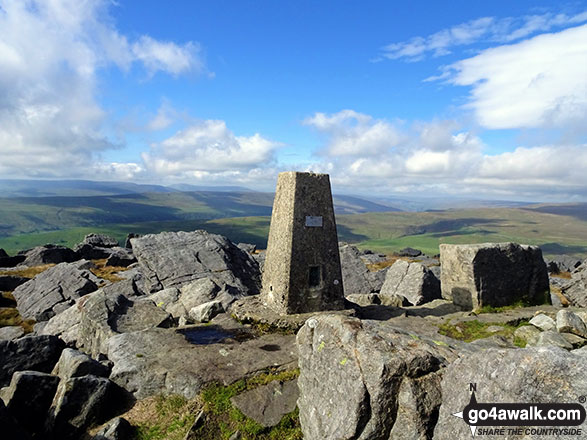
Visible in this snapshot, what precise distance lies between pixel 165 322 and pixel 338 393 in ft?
28.5

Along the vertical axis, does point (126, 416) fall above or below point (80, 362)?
below

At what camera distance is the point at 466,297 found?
15742 mm

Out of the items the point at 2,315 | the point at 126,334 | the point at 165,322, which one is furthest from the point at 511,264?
the point at 2,315

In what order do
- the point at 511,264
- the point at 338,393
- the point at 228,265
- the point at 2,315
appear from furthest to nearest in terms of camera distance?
the point at 228,265
the point at 2,315
the point at 511,264
the point at 338,393

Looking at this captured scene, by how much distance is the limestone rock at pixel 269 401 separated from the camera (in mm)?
8258

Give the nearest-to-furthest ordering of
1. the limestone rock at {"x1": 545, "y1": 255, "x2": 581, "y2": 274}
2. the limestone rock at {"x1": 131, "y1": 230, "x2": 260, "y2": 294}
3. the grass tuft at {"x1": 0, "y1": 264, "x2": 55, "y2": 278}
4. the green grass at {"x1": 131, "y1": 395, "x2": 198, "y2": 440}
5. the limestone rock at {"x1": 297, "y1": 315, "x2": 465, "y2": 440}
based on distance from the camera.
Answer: the limestone rock at {"x1": 297, "y1": 315, "x2": 465, "y2": 440}, the green grass at {"x1": 131, "y1": 395, "x2": 198, "y2": 440}, the limestone rock at {"x1": 131, "y1": 230, "x2": 260, "y2": 294}, the grass tuft at {"x1": 0, "y1": 264, "x2": 55, "y2": 278}, the limestone rock at {"x1": 545, "y1": 255, "x2": 581, "y2": 274}

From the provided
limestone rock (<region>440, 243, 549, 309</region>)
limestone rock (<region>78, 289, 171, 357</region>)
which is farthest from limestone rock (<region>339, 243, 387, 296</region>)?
limestone rock (<region>78, 289, 171, 357</region>)

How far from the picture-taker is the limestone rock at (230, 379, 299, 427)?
325 inches

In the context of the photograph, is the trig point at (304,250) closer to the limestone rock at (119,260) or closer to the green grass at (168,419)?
the green grass at (168,419)

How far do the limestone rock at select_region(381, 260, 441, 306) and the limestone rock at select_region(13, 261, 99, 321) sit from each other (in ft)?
69.0

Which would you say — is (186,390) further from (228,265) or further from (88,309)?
(228,265)

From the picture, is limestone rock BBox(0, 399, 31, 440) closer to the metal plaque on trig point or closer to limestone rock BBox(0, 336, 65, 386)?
limestone rock BBox(0, 336, 65, 386)

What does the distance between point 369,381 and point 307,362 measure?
2.21 m

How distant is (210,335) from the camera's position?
12180 millimetres
